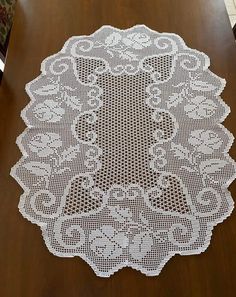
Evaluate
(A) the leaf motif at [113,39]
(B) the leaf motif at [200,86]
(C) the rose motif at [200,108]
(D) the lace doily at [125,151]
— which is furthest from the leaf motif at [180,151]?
(A) the leaf motif at [113,39]

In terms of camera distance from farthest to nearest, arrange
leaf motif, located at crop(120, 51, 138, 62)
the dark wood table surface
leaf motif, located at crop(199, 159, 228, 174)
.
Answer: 1. leaf motif, located at crop(120, 51, 138, 62)
2. leaf motif, located at crop(199, 159, 228, 174)
3. the dark wood table surface

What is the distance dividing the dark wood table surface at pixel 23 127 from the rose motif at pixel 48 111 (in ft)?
0.19

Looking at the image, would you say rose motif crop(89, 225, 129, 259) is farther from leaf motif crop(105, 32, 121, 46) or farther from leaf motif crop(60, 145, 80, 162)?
leaf motif crop(105, 32, 121, 46)

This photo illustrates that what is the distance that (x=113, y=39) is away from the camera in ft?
4.13

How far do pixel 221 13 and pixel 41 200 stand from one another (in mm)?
882

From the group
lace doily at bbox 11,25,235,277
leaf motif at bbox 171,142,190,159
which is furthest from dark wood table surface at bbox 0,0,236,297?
leaf motif at bbox 171,142,190,159

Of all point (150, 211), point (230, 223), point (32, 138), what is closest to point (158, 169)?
point (150, 211)

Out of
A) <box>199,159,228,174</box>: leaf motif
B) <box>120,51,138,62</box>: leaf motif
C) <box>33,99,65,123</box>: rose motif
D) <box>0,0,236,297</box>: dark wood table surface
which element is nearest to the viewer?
<box>0,0,236,297</box>: dark wood table surface

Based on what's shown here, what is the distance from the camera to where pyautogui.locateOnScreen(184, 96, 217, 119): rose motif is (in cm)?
109

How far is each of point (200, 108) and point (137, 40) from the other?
341 millimetres

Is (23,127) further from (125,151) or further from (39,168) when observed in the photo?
(125,151)

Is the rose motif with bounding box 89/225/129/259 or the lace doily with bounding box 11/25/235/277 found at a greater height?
the lace doily with bounding box 11/25/235/277

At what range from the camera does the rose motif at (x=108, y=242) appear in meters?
0.89

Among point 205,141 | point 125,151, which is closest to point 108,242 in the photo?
point 125,151
